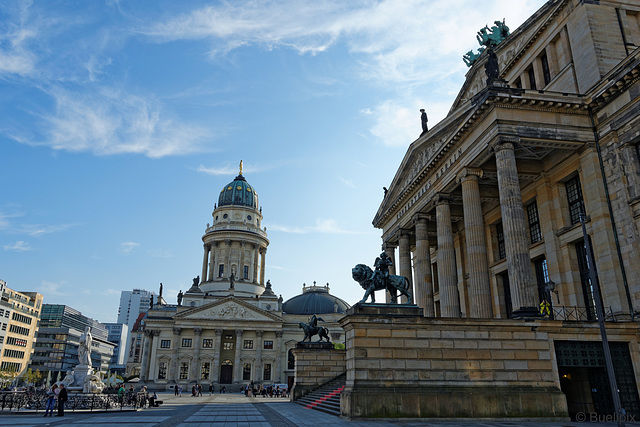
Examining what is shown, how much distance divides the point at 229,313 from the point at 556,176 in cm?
7039

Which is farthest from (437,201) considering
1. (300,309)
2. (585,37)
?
(300,309)

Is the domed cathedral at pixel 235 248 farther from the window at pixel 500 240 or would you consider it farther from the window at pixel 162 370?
the window at pixel 500 240

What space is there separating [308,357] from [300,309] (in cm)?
6930

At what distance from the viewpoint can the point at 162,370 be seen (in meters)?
84.1

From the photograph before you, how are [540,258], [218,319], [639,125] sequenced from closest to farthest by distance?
[639,125]
[540,258]
[218,319]

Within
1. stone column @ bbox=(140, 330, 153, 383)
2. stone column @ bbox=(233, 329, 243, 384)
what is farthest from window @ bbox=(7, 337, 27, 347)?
stone column @ bbox=(233, 329, 243, 384)

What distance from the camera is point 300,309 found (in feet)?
336

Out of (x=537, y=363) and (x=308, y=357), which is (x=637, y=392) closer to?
(x=537, y=363)

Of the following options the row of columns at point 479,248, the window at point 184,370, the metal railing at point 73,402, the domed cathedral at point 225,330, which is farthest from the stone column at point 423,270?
the window at point 184,370

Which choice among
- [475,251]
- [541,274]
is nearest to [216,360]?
[541,274]

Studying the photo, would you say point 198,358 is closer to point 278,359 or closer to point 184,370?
point 184,370

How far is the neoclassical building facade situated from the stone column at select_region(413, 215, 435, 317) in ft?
0.25

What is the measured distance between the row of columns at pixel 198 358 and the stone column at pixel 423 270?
58739 mm

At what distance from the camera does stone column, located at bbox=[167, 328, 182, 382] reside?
82.5m
